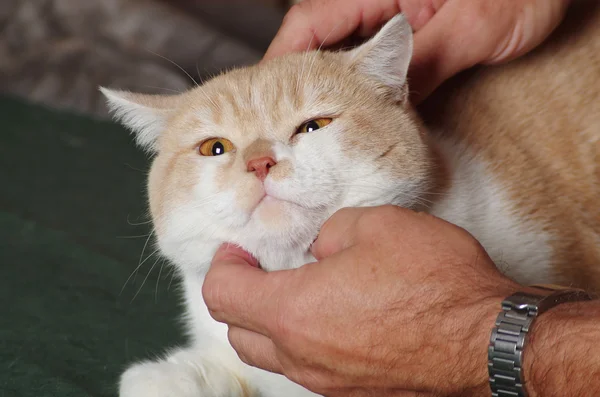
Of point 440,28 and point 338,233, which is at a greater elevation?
point 440,28

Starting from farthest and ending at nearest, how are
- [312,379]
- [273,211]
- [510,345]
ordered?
[273,211] < [312,379] < [510,345]

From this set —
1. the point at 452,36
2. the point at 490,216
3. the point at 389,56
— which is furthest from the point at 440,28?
the point at 490,216

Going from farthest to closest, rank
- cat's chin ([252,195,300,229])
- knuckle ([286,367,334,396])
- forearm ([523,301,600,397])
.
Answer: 1. cat's chin ([252,195,300,229])
2. knuckle ([286,367,334,396])
3. forearm ([523,301,600,397])

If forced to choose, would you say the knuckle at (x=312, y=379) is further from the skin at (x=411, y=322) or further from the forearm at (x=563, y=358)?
the forearm at (x=563, y=358)

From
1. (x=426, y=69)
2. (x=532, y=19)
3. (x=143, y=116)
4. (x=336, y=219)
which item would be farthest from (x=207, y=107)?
(x=532, y=19)

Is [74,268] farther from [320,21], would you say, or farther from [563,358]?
[563,358]

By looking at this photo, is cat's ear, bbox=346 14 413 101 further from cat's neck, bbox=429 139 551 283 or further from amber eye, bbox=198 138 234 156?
amber eye, bbox=198 138 234 156

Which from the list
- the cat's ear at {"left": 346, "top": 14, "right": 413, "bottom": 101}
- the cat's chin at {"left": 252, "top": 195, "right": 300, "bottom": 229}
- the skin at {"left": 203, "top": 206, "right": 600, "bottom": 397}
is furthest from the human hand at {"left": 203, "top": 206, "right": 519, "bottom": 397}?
the cat's ear at {"left": 346, "top": 14, "right": 413, "bottom": 101}
